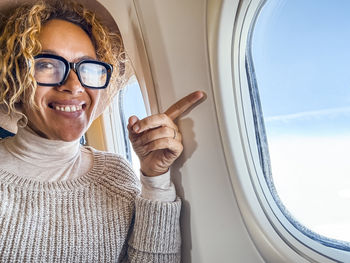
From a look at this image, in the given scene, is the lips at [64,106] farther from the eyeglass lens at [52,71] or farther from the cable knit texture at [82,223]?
the cable knit texture at [82,223]

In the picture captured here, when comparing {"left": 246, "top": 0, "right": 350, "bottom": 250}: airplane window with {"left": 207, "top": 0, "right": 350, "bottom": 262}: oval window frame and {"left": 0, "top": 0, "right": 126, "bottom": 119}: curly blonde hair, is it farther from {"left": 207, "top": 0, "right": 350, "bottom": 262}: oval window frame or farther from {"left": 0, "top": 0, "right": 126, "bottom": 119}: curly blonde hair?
{"left": 0, "top": 0, "right": 126, "bottom": 119}: curly blonde hair

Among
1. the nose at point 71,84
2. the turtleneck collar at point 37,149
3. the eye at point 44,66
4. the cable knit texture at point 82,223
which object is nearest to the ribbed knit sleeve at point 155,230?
the cable knit texture at point 82,223

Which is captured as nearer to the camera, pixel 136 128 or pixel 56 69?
pixel 136 128

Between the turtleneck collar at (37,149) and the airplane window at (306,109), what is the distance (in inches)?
29.6

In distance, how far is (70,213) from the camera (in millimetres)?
1063

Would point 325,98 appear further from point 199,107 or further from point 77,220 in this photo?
point 77,220

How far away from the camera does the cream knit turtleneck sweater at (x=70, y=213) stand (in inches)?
39.2

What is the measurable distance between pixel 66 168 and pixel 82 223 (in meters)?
0.23

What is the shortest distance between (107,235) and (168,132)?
0.44 m

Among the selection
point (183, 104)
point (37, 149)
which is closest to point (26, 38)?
point (37, 149)

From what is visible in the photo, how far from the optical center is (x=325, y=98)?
0.96 meters

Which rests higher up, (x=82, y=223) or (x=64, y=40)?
(x=64, y=40)

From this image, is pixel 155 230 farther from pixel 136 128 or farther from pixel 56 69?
pixel 56 69

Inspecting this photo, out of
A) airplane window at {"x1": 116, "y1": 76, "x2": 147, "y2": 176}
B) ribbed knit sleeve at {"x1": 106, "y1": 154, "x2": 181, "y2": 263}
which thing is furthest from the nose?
airplane window at {"x1": 116, "y1": 76, "x2": 147, "y2": 176}
